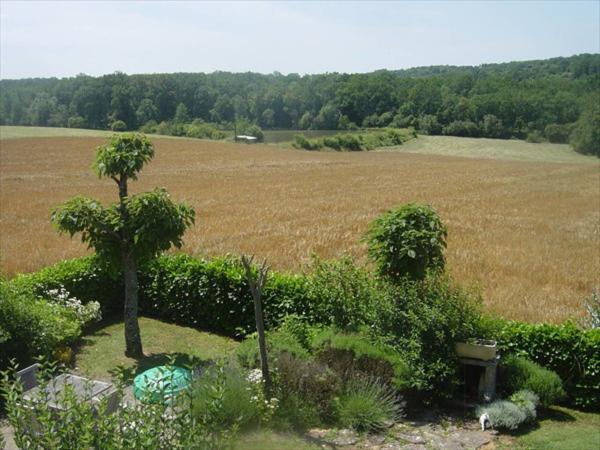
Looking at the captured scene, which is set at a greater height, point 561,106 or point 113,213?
point 561,106

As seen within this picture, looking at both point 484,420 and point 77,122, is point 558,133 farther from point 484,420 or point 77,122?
point 484,420

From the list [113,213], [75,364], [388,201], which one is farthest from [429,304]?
[388,201]

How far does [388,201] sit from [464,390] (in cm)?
2259

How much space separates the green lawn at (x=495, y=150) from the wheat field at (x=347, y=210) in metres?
14.8

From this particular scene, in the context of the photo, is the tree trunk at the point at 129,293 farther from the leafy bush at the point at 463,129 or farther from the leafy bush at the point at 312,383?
the leafy bush at the point at 463,129

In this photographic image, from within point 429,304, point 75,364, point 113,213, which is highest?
point 113,213

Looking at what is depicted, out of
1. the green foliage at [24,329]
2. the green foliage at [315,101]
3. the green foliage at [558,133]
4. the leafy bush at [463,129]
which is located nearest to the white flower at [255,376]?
the green foliage at [24,329]

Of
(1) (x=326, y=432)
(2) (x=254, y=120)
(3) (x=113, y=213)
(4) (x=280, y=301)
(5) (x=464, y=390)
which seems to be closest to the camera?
(1) (x=326, y=432)

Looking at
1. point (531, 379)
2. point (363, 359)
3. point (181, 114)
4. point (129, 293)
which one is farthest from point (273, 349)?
point (181, 114)

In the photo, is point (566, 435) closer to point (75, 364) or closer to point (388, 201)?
point (75, 364)

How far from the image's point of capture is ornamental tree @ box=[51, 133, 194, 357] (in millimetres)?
9953

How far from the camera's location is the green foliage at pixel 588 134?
3115 inches

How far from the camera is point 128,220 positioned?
1011 centimetres

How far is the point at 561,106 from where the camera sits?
10200 centimetres
